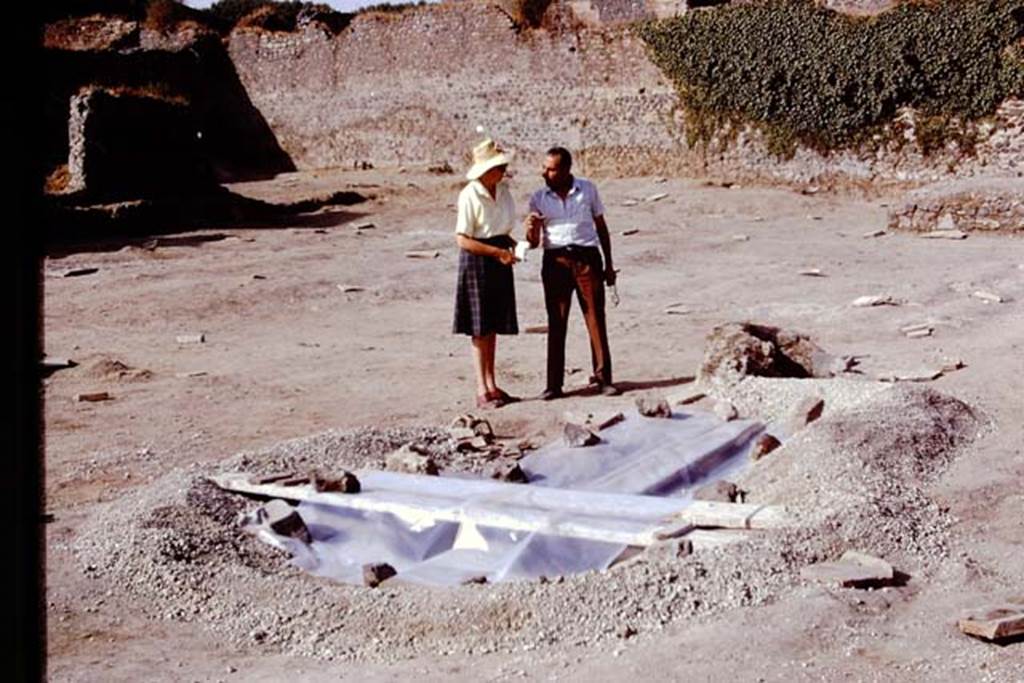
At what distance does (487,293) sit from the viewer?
8.30 meters

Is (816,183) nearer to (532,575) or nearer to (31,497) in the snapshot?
(532,575)

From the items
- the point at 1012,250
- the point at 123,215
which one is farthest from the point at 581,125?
the point at 1012,250

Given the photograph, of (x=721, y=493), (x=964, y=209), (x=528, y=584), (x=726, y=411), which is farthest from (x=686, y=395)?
(x=964, y=209)

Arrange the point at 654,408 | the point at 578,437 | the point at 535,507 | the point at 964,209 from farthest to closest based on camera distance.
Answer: the point at 964,209
the point at 654,408
the point at 578,437
the point at 535,507

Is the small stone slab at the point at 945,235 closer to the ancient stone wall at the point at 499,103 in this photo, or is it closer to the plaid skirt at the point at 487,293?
the ancient stone wall at the point at 499,103

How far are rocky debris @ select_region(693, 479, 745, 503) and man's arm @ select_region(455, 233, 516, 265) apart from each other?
2.67m

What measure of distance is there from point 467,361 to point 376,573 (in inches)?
191

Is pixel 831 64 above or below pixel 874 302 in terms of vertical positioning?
above

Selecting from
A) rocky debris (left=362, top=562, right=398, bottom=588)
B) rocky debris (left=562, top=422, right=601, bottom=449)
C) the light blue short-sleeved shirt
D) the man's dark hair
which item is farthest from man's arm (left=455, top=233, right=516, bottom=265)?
rocky debris (left=362, top=562, right=398, bottom=588)

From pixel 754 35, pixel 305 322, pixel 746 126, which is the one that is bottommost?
pixel 305 322

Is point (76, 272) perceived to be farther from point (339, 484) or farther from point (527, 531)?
point (527, 531)

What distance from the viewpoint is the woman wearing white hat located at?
8.12 metres

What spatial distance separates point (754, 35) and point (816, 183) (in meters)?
3.06

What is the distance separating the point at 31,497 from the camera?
4.89 feet
